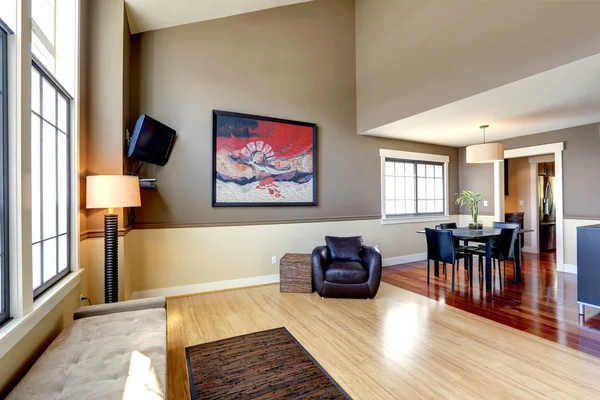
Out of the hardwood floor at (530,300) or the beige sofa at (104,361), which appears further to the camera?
the hardwood floor at (530,300)

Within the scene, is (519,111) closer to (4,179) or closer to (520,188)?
(520,188)

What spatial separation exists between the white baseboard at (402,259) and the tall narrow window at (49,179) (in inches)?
185

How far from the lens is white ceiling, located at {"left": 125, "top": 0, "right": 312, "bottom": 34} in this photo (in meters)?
3.17

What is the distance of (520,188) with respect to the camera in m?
6.84

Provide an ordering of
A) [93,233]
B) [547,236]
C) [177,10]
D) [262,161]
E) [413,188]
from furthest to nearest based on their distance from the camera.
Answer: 1. [547,236]
2. [413,188]
3. [262,161]
4. [177,10]
5. [93,233]

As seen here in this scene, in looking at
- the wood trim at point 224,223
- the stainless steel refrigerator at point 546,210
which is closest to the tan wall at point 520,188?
the stainless steel refrigerator at point 546,210

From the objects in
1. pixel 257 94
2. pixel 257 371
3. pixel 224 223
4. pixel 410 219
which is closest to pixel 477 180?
pixel 410 219

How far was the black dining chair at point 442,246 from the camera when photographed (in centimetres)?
389

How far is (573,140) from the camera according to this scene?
4793 millimetres

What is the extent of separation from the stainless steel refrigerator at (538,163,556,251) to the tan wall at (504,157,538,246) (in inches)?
8.6

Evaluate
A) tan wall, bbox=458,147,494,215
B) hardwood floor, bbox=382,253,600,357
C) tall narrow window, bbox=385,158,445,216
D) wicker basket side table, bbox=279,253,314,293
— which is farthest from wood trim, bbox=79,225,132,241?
tan wall, bbox=458,147,494,215

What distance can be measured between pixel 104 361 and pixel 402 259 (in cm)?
516

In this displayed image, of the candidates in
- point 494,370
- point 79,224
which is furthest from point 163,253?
point 494,370

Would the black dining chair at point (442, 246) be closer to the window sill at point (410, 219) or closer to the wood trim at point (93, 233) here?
the window sill at point (410, 219)
